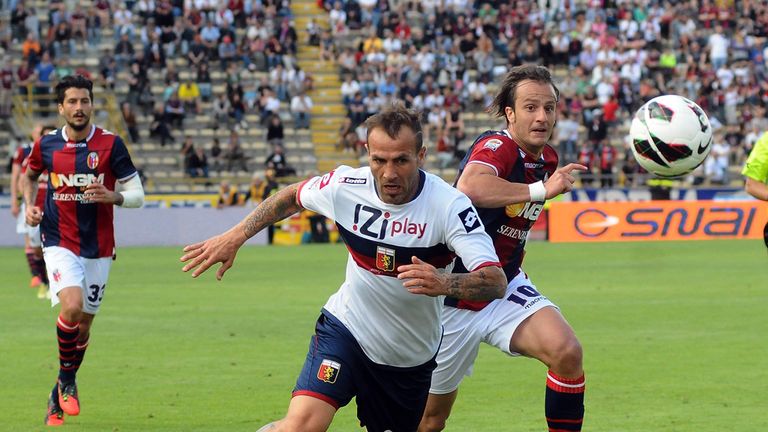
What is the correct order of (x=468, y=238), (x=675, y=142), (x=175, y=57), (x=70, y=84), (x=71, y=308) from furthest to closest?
(x=175, y=57), (x=70, y=84), (x=71, y=308), (x=675, y=142), (x=468, y=238)

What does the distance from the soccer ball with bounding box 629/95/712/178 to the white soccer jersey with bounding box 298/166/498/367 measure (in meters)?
3.04

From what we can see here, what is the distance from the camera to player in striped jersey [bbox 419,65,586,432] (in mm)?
7418

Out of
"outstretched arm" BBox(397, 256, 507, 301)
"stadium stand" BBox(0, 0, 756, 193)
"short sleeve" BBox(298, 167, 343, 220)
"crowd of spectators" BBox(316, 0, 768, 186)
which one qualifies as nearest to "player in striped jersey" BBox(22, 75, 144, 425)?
"short sleeve" BBox(298, 167, 343, 220)

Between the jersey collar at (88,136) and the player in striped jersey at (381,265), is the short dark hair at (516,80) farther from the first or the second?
the jersey collar at (88,136)

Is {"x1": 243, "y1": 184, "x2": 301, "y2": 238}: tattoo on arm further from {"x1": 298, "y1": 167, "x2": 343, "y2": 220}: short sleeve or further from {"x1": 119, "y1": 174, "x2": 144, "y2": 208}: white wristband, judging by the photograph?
{"x1": 119, "y1": 174, "x2": 144, "y2": 208}: white wristband

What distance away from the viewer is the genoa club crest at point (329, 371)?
642cm

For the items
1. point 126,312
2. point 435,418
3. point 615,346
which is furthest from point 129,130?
point 435,418

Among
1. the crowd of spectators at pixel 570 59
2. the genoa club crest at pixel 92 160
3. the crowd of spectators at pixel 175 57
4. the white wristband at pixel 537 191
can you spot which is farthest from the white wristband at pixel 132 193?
the crowd of spectators at pixel 570 59

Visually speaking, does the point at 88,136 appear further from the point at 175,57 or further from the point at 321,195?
the point at 175,57

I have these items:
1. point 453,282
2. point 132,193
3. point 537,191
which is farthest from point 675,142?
point 132,193

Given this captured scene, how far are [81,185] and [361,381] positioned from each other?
16.0 ft

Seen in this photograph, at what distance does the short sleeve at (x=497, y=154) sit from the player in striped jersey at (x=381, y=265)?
3.88 feet

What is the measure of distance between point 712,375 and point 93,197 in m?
5.66

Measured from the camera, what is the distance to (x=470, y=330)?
25.5 feet
